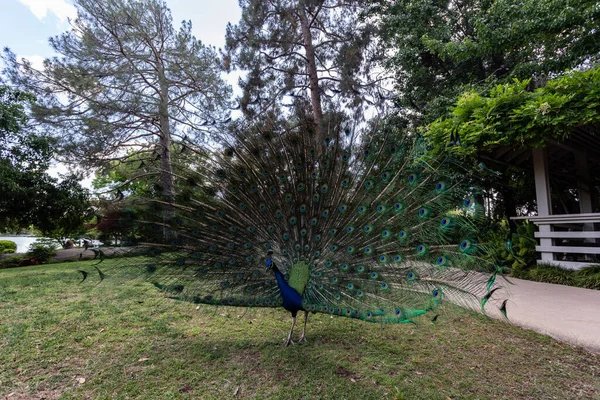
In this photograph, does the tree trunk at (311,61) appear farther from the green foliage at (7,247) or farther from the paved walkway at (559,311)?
the green foliage at (7,247)

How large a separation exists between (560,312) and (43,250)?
17.9m

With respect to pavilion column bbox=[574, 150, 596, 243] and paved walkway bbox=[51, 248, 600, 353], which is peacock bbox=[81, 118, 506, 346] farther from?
pavilion column bbox=[574, 150, 596, 243]

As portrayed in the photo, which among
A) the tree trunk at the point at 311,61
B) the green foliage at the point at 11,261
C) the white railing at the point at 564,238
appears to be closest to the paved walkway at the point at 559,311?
the white railing at the point at 564,238

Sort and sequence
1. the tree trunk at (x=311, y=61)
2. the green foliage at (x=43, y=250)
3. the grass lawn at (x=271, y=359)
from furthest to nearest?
the green foliage at (x=43, y=250) → the tree trunk at (x=311, y=61) → the grass lawn at (x=271, y=359)

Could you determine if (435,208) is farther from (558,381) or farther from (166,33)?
(166,33)

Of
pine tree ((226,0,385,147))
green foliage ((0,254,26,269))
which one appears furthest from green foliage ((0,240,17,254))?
pine tree ((226,0,385,147))

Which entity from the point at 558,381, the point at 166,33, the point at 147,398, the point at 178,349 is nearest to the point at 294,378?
the point at 147,398

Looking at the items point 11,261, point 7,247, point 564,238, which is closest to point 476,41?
point 564,238

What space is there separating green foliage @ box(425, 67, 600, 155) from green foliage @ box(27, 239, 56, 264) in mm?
16180

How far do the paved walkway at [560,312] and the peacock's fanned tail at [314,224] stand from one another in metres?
1.24

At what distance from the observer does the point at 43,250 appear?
1420 centimetres

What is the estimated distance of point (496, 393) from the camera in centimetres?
259

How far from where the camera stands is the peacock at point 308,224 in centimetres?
291

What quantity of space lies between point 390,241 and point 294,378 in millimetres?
1523
